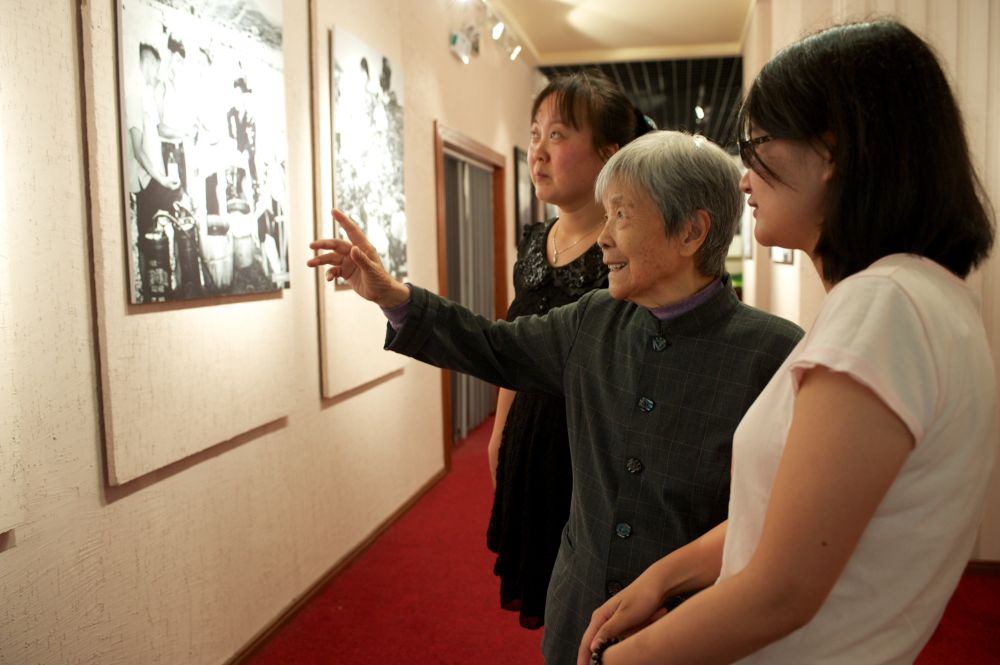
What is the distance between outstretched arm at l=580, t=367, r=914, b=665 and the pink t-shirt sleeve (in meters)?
0.01

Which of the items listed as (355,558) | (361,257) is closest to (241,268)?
(361,257)

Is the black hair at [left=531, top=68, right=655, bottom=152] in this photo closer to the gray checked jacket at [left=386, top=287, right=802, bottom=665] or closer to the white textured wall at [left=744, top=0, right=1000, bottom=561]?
the gray checked jacket at [left=386, top=287, right=802, bottom=665]

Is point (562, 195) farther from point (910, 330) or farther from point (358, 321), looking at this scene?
point (358, 321)

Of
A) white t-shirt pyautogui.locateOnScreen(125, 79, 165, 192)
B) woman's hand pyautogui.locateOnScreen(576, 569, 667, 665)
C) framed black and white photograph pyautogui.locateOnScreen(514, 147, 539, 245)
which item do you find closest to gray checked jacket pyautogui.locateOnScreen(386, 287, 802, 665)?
woman's hand pyautogui.locateOnScreen(576, 569, 667, 665)

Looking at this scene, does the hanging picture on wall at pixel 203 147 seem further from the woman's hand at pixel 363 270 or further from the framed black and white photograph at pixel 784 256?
the framed black and white photograph at pixel 784 256

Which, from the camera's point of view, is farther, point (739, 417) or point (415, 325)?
point (415, 325)

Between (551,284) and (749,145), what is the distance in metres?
1.00

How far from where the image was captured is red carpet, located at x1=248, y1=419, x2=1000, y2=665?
2.80m

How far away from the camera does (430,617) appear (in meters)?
3.10

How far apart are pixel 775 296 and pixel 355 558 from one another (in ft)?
11.6

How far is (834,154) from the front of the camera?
765mm

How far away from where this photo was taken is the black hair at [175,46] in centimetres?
219

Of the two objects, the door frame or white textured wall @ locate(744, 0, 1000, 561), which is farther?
the door frame

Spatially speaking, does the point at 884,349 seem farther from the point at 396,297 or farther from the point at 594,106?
the point at 594,106
